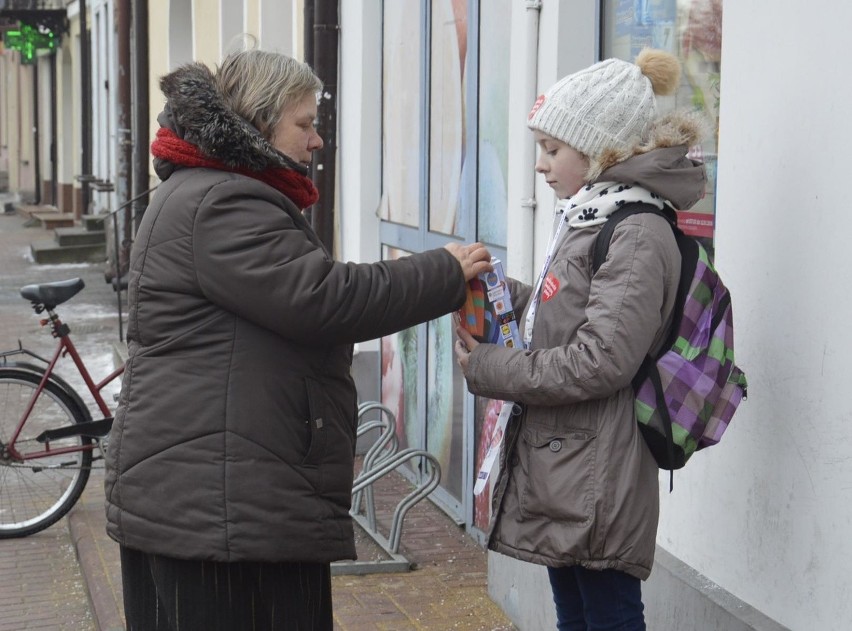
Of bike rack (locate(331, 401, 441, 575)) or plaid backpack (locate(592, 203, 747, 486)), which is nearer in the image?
plaid backpack (locate(592, 203, 747, 486))

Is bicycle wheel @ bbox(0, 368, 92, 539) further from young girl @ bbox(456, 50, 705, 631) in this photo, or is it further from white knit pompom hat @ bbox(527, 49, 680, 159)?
white knit pompom hat @ bbox(527, 49, 680, 159)

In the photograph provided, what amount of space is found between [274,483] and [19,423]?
374 centimetres

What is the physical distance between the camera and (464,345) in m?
3.05

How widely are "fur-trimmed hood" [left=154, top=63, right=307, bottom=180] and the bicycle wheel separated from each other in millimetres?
3689

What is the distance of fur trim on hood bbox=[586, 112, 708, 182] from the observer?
2.84 metres

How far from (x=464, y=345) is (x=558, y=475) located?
394mm

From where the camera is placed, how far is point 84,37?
894 inches

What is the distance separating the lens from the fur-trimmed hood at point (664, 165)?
9.23 ft

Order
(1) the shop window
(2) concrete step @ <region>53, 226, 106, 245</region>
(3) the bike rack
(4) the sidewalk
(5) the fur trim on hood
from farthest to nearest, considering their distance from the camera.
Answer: (2) concrete step @ <region>53, 226, 106, 245</region> < (3) the bike rack < (4) the sidewalk < (1) the shop window < (5) the fur trim on hood

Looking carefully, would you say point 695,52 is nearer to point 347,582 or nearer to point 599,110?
point 599,110

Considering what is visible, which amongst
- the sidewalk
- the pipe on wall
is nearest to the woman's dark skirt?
the sidewalk

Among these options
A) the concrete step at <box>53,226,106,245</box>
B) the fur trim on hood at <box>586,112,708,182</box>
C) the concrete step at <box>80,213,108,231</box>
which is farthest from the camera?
the concrete step at <box>80,213,108,231</box>

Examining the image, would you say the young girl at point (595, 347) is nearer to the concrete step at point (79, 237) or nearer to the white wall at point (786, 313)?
the white wall at point (786, 313)

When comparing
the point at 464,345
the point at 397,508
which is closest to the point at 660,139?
the point at 464,345
